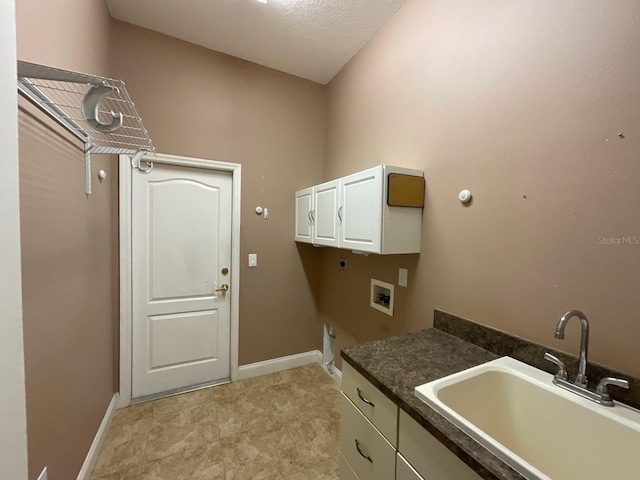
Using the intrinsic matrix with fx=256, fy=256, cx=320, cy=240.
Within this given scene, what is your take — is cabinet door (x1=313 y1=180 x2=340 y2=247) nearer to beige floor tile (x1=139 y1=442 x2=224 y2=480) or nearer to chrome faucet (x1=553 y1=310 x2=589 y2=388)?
chrome faucet (x1=553 y1=310 x2=589 y2=388)

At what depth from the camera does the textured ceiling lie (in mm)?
1776

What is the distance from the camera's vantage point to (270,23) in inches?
75.7

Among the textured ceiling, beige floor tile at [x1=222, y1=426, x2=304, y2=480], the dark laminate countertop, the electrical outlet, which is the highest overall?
the textured ceiling

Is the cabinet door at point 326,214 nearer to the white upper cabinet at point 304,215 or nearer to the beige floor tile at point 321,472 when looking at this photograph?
the white upper cabinet at point 304,215

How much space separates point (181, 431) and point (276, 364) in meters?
0.97

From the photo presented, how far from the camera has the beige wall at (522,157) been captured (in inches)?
34.8

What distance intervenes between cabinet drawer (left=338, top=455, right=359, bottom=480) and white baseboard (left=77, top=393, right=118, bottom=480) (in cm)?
138

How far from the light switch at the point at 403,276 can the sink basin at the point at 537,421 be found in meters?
0.69

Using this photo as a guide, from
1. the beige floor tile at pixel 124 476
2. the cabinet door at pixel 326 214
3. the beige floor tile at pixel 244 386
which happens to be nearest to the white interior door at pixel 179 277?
the beige floor tile at pixel 244 386

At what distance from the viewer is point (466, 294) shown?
53.2 inches

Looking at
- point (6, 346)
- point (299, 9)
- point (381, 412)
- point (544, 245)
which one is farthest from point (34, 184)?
point (544, 245)

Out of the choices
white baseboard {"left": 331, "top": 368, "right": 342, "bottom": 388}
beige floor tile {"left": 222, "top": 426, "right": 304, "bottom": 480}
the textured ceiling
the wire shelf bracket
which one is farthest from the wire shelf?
white baseboard {"left": 331, "top": 368, "right": 342, "bottom": 388}

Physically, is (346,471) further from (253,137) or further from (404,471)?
(253,137)

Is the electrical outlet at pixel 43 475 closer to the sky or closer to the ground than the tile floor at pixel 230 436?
closer to the sky
